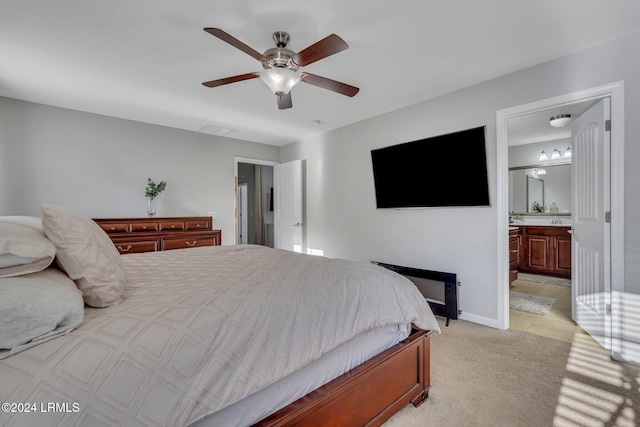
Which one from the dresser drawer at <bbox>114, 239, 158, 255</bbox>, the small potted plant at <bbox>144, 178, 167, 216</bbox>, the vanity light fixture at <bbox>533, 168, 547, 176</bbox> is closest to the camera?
the dresser drawer at <bbox>114, 239, 158, 255</bbox>

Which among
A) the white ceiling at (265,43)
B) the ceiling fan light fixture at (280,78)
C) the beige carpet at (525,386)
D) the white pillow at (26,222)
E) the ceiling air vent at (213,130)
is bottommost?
the beige carpet at (525,386)

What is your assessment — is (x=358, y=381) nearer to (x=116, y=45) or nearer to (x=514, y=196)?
(x=116, y=45)

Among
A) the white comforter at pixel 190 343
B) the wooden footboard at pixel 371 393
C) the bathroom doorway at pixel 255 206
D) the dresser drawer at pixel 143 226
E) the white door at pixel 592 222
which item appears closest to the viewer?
the white comforter at pixel 190 343

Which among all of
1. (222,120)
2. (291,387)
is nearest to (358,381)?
(291,387)

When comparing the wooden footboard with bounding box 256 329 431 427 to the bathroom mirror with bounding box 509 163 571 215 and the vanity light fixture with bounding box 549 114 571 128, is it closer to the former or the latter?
the vanity light fixture with bounding box 549 114 571 128

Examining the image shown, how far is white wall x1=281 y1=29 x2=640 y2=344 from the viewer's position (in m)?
2.19

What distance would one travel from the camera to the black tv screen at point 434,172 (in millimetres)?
2945

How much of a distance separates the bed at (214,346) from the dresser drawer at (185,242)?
214 cm

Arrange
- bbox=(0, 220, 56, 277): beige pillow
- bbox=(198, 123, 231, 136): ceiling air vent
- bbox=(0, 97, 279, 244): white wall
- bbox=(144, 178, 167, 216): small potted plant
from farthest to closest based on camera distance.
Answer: bbox=(198, 123, 231, 136): ceiling air vent, bbox=(144, 178, 167, 216): small potted plant, bbox=(0, 97, 279, 244): white wall, bbox=(0, 220, 56, 277): beige pillow

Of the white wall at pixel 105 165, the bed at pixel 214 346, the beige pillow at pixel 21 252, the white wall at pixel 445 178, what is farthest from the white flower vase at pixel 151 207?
the beige pillow at pixel 21 252

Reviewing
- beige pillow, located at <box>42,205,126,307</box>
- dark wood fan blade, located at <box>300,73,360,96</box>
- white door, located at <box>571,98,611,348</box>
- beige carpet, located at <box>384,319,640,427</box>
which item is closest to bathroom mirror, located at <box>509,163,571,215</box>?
white door, located at <box>571,98,611,348</box>

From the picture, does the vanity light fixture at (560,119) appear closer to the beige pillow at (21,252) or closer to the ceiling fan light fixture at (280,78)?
the ceiling fan light fixture at (280,78)

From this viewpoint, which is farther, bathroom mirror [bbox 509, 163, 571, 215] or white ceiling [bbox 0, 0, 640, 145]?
bathroom mirror [bbox 509, 163, 571, 215]

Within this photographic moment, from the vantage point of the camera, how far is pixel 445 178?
3191 millimetres
